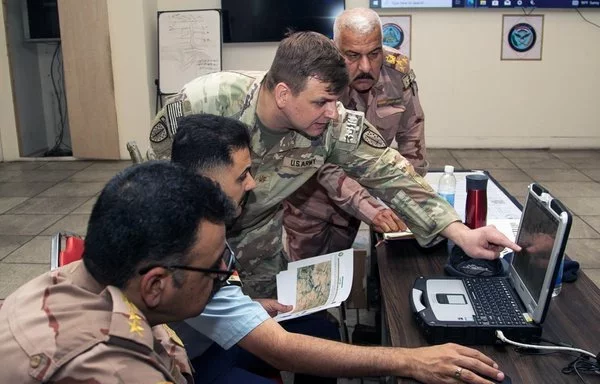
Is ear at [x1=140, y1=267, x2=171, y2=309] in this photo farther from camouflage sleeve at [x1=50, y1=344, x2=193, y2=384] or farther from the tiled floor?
the tiled floor

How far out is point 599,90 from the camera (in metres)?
5.72

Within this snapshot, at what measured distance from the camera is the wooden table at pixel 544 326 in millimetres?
1152

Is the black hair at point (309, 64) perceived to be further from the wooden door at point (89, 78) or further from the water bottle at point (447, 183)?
the wooden door at point (89, 78)

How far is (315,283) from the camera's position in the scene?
1.68 m

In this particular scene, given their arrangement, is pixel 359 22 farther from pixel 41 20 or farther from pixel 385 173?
pixel 41 20

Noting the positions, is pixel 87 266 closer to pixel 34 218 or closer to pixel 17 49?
pixel 34 218

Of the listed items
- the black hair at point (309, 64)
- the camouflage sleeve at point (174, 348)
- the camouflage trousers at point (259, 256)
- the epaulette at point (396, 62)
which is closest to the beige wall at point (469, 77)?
the epaulette at point (396, 62)

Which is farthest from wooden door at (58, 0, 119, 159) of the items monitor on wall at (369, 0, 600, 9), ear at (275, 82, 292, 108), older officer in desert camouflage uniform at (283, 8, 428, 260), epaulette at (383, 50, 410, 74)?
ear at (275, 82, 292, 108)

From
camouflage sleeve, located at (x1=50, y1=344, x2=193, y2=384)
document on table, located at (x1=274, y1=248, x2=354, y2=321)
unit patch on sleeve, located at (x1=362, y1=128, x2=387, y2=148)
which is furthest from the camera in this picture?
unit patch on sleeve, located at (x1=362, y1=128, x2=387, y2=148)

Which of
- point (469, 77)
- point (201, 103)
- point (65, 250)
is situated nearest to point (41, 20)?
point (469, 77)

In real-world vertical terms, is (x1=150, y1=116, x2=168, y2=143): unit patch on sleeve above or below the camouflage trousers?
above

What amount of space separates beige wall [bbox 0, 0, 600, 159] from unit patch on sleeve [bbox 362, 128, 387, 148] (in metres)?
4.01

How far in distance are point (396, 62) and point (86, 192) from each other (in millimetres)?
3116

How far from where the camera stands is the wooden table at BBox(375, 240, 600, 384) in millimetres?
1152
